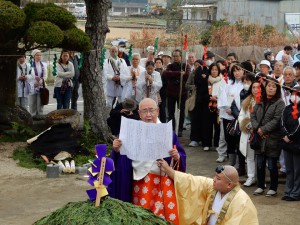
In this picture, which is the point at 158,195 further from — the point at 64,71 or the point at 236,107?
the point at 64,71

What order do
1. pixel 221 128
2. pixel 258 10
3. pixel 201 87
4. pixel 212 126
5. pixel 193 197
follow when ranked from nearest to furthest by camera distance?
1. pixel 193 197
2. pixel 221 128
3. pixel 212 126
4. pixel 201 87
5. pixel 258 10

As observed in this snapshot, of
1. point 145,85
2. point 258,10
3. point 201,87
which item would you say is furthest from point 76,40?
point 258,10

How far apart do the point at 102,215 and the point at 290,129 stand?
5.63 m

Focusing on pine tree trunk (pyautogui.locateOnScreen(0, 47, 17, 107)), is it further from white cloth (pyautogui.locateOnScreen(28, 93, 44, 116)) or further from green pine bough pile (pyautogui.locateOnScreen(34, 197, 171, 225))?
green pine bough pile (pyautogui.locateOnScreen(34, 197, 171, 225))

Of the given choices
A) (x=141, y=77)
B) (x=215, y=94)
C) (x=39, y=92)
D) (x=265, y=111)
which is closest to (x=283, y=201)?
(x=265, y=111)

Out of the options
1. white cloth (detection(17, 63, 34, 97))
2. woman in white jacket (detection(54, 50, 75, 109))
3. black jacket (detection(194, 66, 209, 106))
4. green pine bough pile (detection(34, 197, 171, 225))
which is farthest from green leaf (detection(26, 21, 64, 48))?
green pine bough pile (detection(34, 197, 171, 225))

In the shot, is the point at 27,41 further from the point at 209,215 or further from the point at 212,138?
the point at 209,215

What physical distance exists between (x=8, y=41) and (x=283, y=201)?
255 inches

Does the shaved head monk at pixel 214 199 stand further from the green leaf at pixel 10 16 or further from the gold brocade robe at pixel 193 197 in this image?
the green leaf at pixel 10 16

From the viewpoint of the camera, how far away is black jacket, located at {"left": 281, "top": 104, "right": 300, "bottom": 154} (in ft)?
36.4

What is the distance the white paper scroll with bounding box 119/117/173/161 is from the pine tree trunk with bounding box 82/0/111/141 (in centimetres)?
737

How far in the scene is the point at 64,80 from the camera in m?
17.1

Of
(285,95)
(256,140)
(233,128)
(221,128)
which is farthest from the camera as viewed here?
(221,128)

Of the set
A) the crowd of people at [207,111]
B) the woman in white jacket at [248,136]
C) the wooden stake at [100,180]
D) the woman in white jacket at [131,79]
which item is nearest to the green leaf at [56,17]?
the crowd of people at [207,111]
